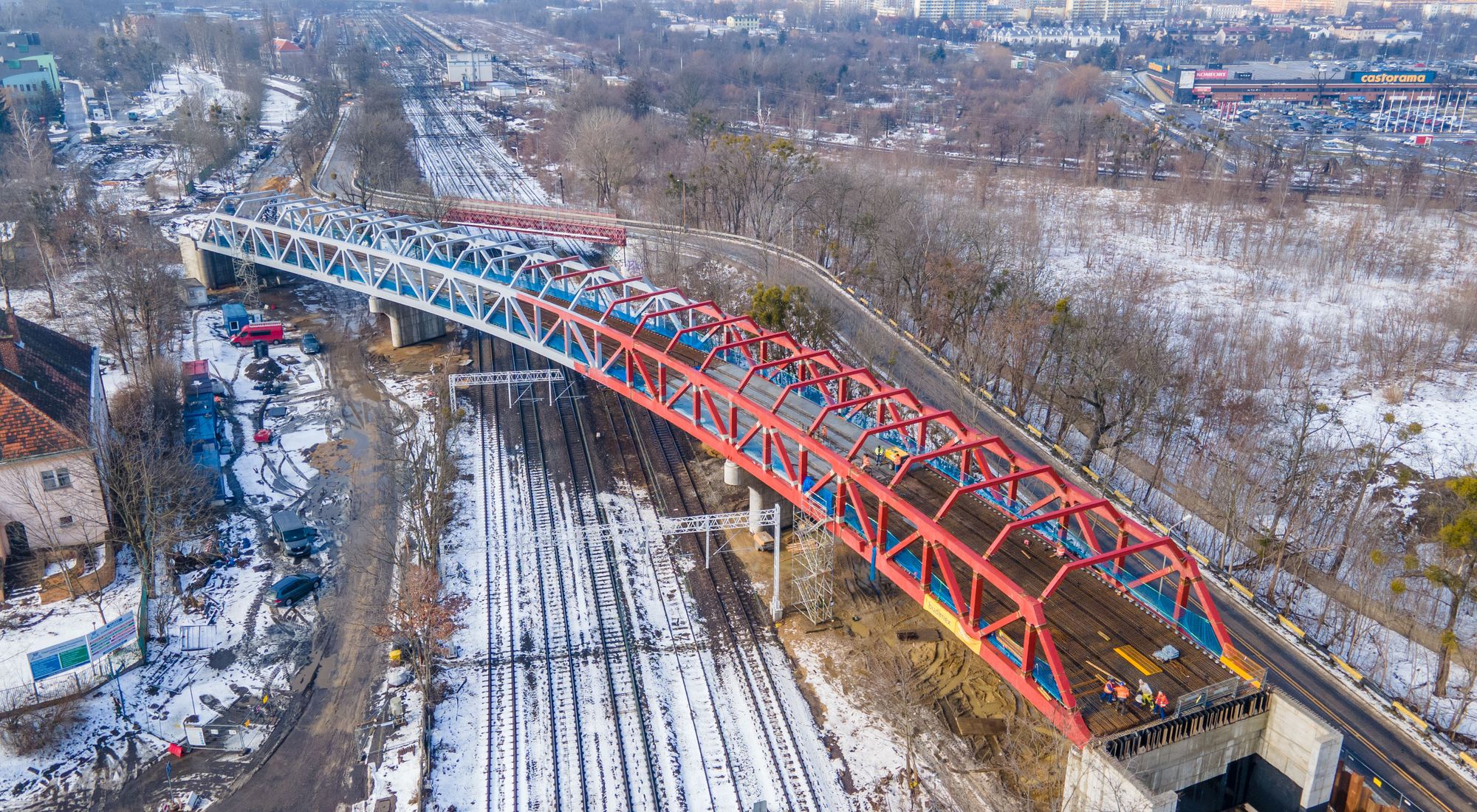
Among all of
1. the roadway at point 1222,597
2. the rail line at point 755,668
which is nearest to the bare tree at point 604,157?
the roadway at point 1222,597

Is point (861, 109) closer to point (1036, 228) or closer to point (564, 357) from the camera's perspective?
point (1036, 228)

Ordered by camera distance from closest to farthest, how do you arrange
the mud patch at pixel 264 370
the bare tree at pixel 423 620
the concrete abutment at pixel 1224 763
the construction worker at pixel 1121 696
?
1. the concrete abutment at pixel 1224 763
2. the construction worker at pixel 1121 696
3. the bare tree at pixel 423 620
4. the mud patch at pixel 264 370

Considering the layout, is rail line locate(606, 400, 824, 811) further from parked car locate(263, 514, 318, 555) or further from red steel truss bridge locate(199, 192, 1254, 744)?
parked car locate(263, 514, 318, 555)

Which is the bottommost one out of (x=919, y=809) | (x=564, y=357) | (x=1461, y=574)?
(x=919, y=809)

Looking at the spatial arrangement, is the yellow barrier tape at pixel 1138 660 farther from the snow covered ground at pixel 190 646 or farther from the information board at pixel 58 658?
the information board at pixel 58 658

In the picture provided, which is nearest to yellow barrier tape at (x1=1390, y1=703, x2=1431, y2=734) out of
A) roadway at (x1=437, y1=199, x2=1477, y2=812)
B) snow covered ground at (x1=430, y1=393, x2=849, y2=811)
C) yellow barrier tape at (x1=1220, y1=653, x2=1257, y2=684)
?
roadway at (x1=437, y1=199, x2=1477, y2=812)

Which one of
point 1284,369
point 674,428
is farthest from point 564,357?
point 1284,369

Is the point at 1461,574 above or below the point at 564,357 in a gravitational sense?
below

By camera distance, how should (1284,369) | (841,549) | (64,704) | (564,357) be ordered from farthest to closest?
(1284,369), (564,357), (841,549), (64,704)
